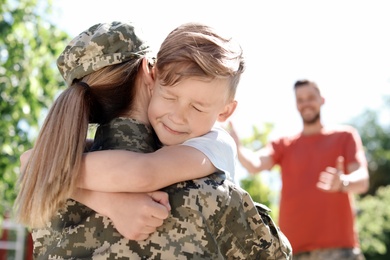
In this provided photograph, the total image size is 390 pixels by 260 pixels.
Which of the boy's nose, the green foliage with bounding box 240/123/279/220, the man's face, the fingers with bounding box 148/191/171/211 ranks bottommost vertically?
the green foliage with bounding box 240/123/279/220

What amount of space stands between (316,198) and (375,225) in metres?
22.6

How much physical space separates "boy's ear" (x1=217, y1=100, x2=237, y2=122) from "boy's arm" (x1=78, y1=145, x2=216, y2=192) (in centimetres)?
31

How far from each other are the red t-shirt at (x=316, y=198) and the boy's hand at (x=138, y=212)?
327 centimetres

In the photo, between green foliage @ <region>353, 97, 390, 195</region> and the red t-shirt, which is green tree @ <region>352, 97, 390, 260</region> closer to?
green foliage @ <region>353, 97, 390, 195</region>

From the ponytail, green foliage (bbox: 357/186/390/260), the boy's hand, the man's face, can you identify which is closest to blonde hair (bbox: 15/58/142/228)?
the ponytail

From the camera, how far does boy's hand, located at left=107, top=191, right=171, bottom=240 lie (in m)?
1.82

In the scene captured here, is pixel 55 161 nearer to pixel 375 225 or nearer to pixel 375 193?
pixel 375 225

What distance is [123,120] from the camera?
6.54 feet

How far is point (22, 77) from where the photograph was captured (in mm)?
5906

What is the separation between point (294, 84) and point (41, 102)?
6.46ft

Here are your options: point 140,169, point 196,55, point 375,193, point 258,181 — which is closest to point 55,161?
point 140,169

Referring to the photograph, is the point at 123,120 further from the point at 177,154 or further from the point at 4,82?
the point at 4,82

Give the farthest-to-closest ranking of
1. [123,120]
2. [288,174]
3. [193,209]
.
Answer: [288,174] < [123,120] < [193,209]

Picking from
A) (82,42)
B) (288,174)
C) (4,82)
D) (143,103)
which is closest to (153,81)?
(143,103)
